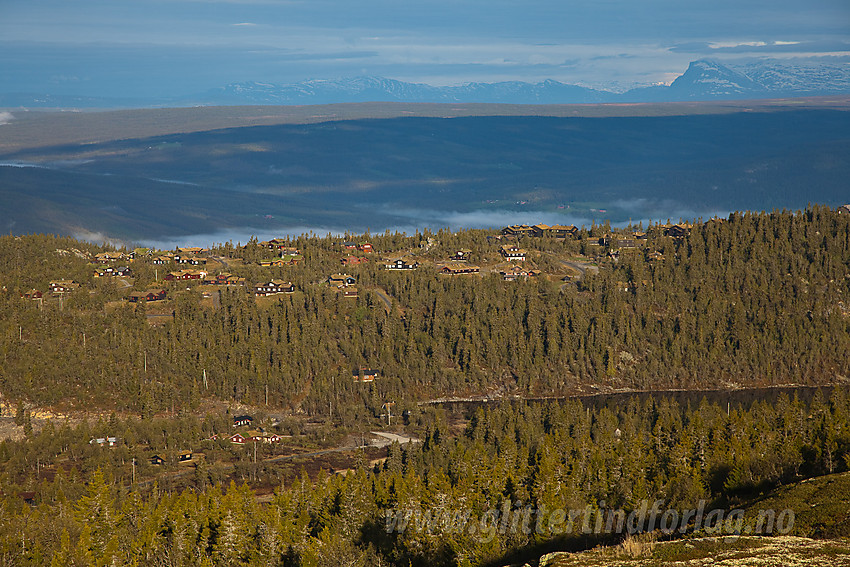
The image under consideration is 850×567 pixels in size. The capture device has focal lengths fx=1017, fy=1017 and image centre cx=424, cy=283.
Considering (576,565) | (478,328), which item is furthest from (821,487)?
(478,328)

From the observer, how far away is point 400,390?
147125 millimetres

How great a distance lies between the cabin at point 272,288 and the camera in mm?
172875

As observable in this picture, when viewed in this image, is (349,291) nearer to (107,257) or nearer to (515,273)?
(515,273)

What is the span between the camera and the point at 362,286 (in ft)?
589

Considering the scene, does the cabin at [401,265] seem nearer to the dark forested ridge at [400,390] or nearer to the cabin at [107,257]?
the dark forested ridge at [400,390]

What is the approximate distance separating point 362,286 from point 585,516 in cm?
11516

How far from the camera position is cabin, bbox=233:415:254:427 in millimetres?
126769

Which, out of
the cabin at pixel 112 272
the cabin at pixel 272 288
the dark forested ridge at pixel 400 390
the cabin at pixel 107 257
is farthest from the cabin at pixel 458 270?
the cabin at pixel 107 257

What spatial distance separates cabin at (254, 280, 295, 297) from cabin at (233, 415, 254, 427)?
45.6 metres

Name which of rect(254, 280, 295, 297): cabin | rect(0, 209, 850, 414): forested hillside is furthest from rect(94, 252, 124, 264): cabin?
rect(254, 280, 295, 297): cabin

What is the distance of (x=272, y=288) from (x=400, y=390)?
124ft

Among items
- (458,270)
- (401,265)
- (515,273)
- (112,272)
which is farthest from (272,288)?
(515,273)

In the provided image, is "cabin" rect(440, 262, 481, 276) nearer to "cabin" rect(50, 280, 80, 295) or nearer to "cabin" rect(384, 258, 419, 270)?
"cabin" rect(384, 258, 419, 270)

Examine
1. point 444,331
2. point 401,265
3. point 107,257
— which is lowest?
point 444,331
